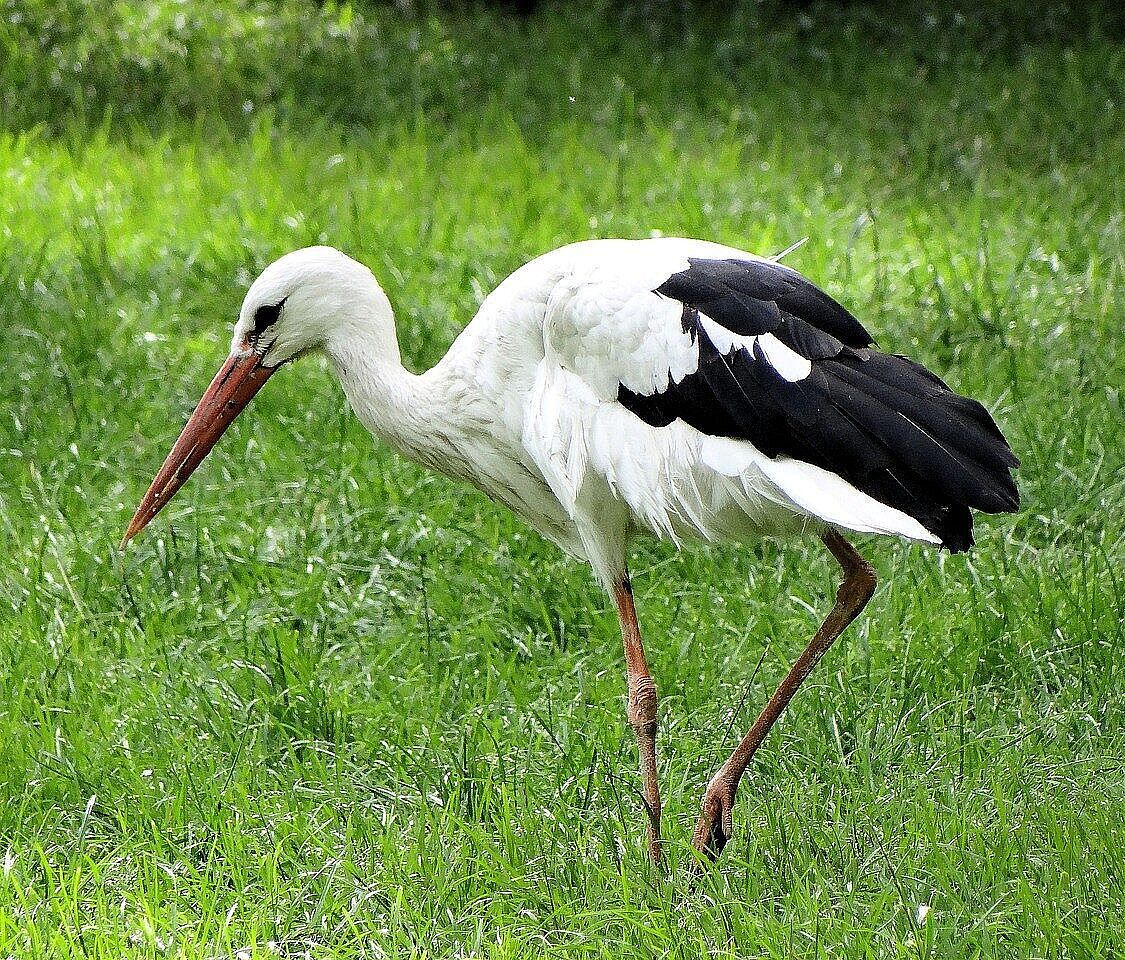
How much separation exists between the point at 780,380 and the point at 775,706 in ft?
2.46

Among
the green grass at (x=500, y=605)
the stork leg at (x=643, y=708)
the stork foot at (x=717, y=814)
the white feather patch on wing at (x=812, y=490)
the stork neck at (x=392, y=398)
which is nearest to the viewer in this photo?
the white feather patch on wing at (x=812, y=490)

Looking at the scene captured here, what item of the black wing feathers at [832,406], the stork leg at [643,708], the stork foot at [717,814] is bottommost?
the stork foot at [717,814]

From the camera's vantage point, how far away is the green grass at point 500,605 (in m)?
2.95

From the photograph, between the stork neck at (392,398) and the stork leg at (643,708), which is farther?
the stork neck at (392,398)

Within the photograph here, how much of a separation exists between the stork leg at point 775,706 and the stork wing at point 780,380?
337mm

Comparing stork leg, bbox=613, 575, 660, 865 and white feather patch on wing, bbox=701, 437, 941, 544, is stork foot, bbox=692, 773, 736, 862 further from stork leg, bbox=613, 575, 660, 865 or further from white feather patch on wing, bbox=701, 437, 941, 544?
white feather patch on wing, bbox=701, 437, 941, 544

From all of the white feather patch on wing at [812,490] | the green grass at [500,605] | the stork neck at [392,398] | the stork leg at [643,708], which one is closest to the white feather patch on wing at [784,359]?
the white feather patch on wing at [812,490]

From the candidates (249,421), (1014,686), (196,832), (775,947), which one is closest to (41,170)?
(249,421)

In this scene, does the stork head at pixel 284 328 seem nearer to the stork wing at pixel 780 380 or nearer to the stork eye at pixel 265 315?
the stork eye at pixel 265 315

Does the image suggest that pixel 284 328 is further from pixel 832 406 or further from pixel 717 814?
pixel 717 814

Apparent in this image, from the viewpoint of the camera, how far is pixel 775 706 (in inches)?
131

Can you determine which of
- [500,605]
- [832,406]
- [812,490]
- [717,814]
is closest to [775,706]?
[717,814]

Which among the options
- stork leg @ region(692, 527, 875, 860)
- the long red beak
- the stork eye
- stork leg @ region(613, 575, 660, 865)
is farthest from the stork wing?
the long red beak

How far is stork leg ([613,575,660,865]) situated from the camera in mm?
3105
